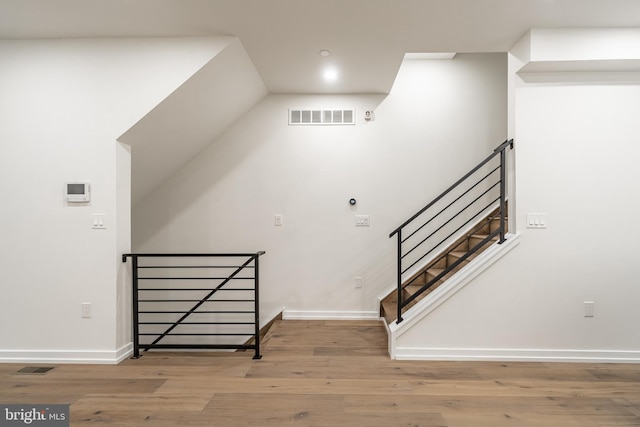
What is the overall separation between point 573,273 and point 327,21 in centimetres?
293

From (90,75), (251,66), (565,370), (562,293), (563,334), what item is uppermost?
(251,66)

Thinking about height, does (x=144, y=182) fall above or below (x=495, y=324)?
above

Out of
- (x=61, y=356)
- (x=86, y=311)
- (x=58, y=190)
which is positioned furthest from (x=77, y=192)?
(x=61, y=356)

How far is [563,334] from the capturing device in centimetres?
304

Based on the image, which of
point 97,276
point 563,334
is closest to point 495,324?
point 563,334

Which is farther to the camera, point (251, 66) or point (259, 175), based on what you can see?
point (259, 175)

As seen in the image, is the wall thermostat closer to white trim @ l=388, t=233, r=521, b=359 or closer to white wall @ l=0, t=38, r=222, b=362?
white wall @ l=0, t=38, r=222, b=362

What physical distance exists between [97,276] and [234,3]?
2477 millimetres

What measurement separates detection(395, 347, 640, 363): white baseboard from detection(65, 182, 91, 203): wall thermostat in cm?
299

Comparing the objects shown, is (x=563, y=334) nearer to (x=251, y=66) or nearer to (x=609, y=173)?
(x=609, y=173)

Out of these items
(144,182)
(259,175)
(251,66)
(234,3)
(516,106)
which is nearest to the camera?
(234,3)

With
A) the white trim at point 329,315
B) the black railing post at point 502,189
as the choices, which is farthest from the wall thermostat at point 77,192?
the black railing post at point 502,189

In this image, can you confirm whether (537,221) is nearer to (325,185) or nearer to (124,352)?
(325,185)

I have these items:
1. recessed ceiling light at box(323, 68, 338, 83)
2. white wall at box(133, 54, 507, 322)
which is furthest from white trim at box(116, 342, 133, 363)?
recessed ceiling light at box(323, 68, 338, 83)
